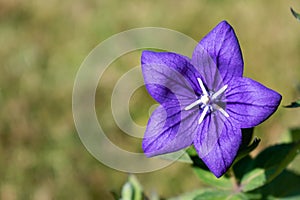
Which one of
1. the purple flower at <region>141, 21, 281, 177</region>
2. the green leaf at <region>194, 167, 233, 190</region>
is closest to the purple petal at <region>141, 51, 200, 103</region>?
the purple flower at <region>141, 21, 281, 177</region>

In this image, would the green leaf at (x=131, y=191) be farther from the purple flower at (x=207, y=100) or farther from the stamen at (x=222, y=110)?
the stamen at (x=222, y=110)

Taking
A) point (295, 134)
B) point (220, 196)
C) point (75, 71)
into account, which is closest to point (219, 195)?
point (220, 196)

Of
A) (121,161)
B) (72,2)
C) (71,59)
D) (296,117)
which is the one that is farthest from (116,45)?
(296,117)

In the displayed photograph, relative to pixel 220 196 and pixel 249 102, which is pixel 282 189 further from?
pixel 249 102

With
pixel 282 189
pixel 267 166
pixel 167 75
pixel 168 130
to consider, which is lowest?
pixel 282 189

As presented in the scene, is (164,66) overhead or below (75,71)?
overhead

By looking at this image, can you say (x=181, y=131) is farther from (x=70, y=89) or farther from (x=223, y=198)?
(x=70, y=89)

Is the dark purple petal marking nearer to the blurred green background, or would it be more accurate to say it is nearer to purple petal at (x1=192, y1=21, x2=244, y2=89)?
purple petal at (x1=192, y1=21, x2=244, y2=89)
